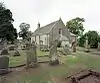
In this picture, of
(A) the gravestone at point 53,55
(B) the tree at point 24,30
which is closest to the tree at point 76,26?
(B) the tree at point 24,30

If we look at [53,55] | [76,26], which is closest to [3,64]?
[53,55]

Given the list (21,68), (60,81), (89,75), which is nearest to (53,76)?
(60,81)

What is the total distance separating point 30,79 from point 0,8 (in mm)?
30588

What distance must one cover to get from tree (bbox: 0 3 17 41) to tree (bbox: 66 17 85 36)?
3475 cm

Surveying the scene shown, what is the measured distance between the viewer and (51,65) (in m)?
15.4

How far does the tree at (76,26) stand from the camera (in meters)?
65.9

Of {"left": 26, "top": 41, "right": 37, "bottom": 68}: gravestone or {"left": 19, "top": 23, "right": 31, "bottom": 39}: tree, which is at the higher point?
{"left": 19, "top": 23, "right": 31, "bottom": 39}: tree

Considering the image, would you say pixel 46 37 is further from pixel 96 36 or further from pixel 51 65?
pixel 51 65

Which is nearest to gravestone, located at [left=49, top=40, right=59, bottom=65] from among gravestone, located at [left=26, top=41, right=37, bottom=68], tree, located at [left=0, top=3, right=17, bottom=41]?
gravestone, located at [left=26, top=41, right=37, bottom=68]

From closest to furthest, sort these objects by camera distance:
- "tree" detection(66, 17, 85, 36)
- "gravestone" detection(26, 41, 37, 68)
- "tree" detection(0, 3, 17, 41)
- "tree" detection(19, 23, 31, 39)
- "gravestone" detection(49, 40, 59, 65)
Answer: "gravestone" detection(26, 41, 37, 68) → "gravestone" detection(49, 40, 59, 65) → "tree" detection(0, 3, 17, 41) → "tree" detection(66, 17, 85, 36) → "tree" detection(19, 23, 31, 39)

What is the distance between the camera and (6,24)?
119 feet

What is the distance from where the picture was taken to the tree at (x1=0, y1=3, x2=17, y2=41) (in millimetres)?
35875

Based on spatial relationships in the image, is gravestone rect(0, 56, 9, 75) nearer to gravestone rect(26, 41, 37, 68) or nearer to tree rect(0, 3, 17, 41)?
gravestone rect(26, 41, 37, 68)

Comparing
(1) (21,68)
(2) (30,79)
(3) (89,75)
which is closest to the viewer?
(3) (89,75)
